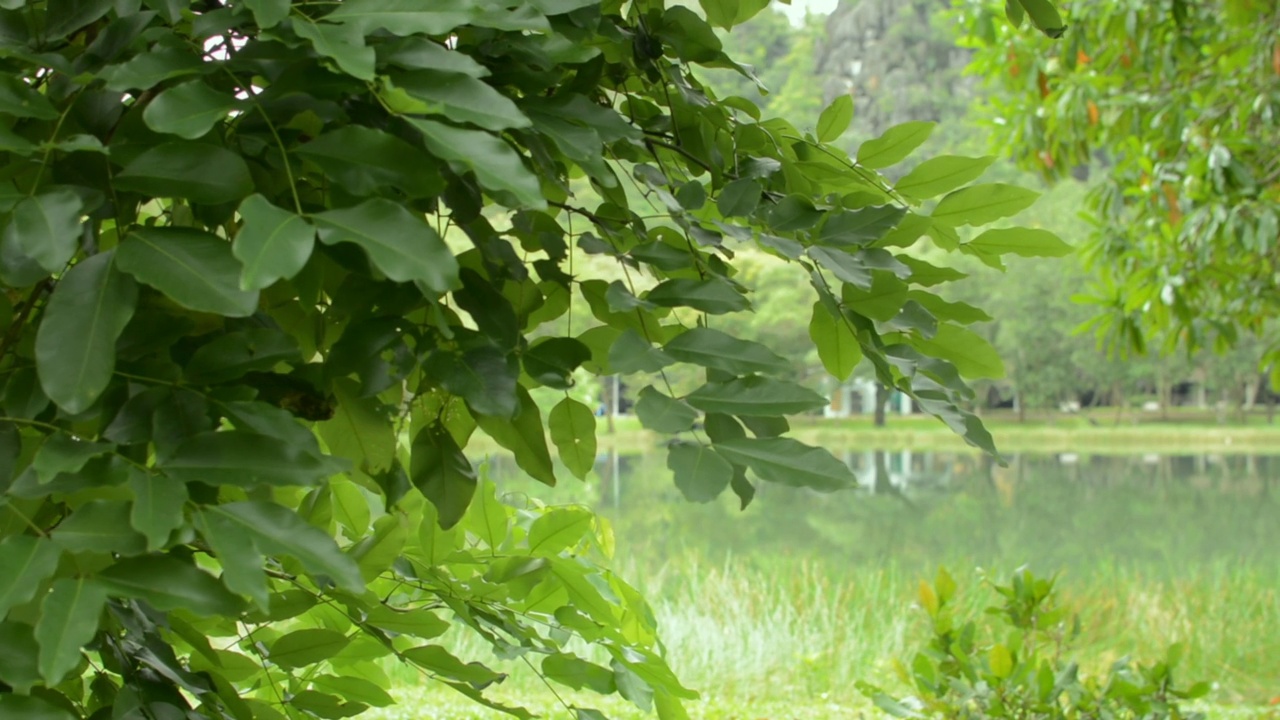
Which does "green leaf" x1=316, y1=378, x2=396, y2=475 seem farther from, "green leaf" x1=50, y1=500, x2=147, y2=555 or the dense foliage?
the dense foliage

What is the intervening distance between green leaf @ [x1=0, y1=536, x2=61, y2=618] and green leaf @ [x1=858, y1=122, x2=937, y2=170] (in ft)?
1.40

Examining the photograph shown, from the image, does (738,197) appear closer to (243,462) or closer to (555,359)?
(555,359)

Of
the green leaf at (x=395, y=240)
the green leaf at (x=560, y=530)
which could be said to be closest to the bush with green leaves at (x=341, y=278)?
the green leaf at (x=395, y=240)

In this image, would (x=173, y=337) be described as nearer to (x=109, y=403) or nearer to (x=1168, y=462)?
(x=109, y=403)

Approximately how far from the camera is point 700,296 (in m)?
0.45

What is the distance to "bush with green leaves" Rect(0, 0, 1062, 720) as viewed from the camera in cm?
34

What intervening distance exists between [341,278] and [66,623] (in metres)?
0.20

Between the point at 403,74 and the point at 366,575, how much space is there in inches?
14.3

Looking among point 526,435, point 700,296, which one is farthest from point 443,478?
point 700,296

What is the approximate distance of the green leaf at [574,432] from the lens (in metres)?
0.55

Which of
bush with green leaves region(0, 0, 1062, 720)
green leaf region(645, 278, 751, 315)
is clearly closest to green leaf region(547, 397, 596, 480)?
bush with green leaves region(0, 0, 1062, 720)

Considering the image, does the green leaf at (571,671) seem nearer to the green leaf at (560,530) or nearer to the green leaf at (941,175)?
the green leaf at (560,530)

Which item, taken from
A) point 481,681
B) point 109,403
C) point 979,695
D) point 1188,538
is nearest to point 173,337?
point 109,403

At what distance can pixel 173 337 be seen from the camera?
417 mm
